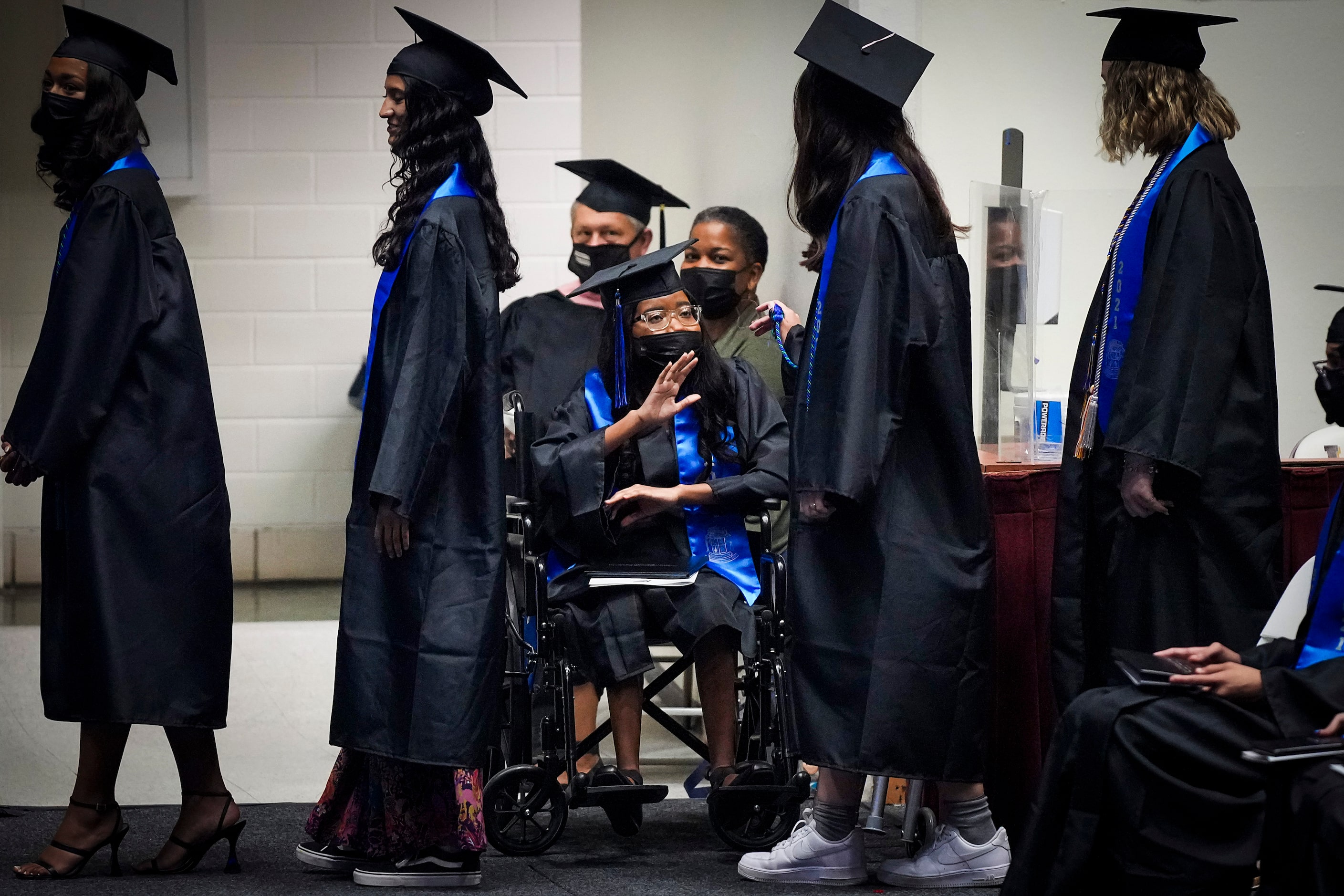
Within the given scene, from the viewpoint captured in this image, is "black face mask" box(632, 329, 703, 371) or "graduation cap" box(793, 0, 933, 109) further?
"black face mask" box(632, 329, 703, 371)

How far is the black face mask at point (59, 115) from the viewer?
10.6 ft

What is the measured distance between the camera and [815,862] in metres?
3.00

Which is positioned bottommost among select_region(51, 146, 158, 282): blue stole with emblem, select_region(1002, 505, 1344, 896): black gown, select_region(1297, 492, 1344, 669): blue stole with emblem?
select_region(1002, 505, 1344, 896): black gown

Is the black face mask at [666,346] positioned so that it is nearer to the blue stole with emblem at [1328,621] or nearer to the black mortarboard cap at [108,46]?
the black mortarboard cap at [108,46]

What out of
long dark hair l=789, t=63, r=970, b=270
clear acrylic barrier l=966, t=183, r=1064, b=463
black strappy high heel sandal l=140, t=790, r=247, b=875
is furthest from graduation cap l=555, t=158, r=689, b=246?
black strappy high heel sandal l=140, t=790, r=247, b=875

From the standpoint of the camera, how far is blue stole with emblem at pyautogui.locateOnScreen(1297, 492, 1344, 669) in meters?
2.19

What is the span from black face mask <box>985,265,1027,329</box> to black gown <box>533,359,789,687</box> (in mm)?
573

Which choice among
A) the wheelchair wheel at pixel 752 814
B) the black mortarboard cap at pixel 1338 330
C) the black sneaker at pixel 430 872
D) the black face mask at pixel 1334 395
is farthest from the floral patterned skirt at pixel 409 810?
the black mortarboard cap at pixel 1338 330

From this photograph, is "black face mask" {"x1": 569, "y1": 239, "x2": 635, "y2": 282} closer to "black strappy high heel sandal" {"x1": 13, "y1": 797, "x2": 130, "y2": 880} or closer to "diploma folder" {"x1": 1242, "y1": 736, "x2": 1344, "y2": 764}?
"black strappy high heel sandal" {"x1": 13, "y1": 797, "x2": 130, "y2": 880}

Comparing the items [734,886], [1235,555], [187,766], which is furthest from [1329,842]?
[187,766]

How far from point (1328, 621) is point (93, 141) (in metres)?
2.56

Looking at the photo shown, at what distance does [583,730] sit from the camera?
365 centimetres

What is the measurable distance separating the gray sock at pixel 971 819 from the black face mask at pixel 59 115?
2.29m

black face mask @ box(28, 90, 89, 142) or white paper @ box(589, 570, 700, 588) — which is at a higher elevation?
black face mask @ box(28, 90, 89, 142)
